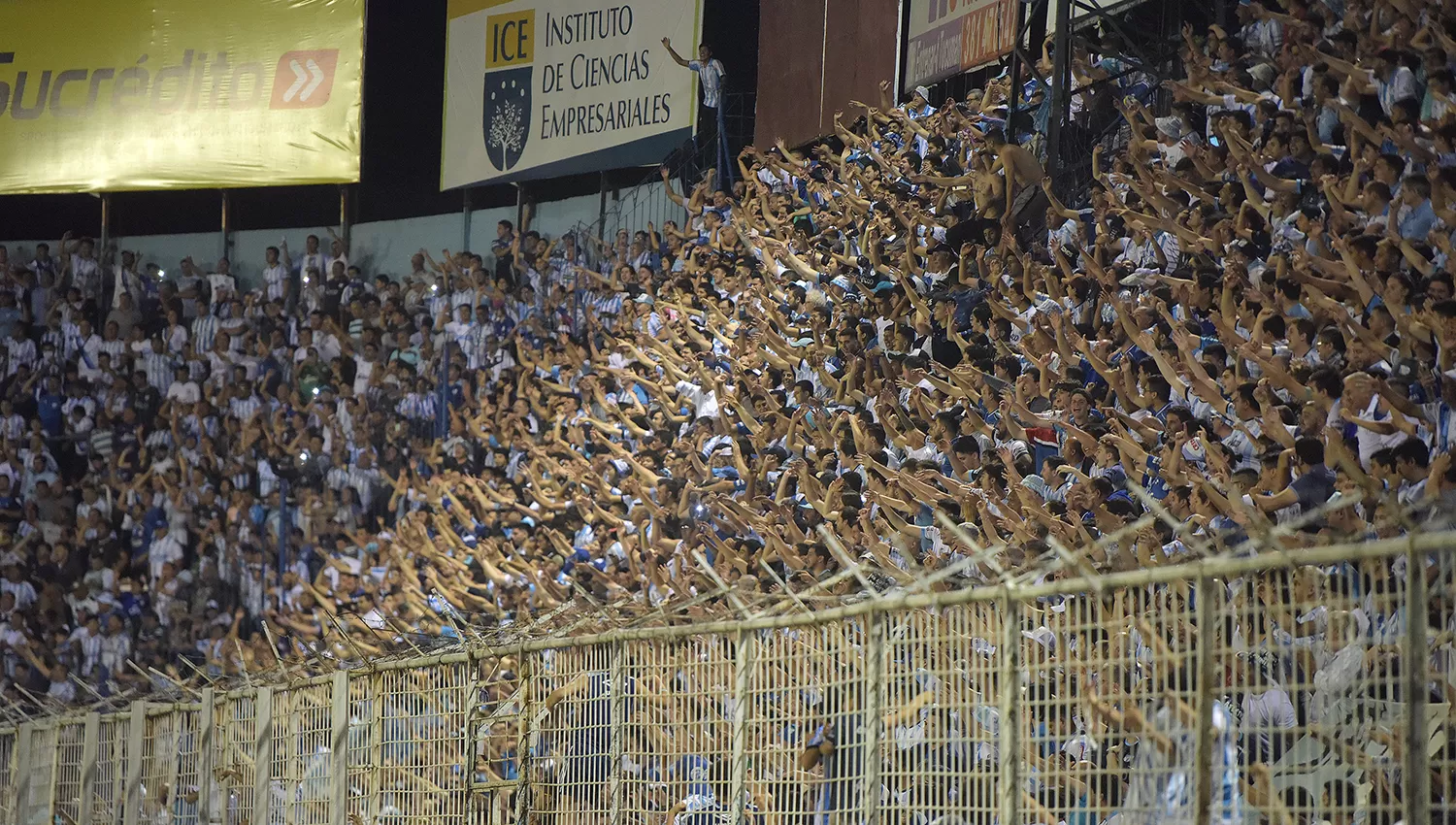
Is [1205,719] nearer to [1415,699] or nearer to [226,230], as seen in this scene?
[1415,699]

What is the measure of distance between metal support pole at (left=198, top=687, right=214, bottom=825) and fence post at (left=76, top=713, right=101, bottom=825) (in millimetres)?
994

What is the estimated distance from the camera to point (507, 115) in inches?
706

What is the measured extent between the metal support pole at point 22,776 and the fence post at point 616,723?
499 centimetres

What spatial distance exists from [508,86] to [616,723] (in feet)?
43.8

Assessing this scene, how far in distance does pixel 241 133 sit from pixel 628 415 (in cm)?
780

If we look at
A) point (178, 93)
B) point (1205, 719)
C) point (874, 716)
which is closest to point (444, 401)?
point (178, 93)

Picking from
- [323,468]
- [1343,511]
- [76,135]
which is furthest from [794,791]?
[76,135]

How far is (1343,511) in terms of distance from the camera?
203 inches

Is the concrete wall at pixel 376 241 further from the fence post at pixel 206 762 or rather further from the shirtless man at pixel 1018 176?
the fence post at pixel 206 762

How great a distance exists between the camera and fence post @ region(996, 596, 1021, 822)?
3.81m

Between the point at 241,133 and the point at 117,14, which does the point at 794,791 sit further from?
the point at 117,14

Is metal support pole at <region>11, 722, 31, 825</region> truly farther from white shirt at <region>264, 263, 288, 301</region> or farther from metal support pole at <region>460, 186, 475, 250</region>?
metal support pole at <region>460, 186, 475, 250</region>

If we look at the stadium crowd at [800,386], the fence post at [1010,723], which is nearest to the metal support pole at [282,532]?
the stadium crowd at [800,386]

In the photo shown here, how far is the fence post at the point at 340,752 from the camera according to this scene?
6.84 metres
